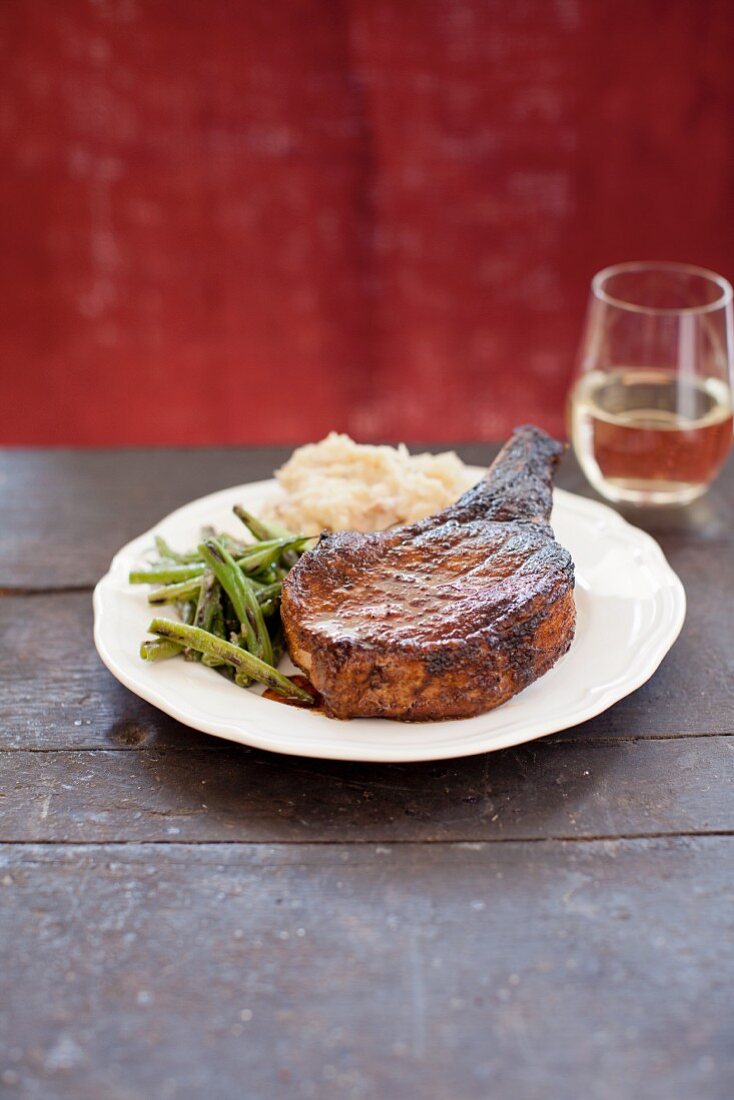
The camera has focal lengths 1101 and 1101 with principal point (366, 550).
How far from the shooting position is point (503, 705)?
223 centimetres

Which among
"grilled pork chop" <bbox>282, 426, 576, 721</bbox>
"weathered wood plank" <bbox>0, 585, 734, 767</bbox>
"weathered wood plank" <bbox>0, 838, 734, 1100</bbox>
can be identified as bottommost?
"weathered wood plank" <bbox>0, 585, 734, 767</bbox>

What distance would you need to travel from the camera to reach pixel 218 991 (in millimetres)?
1715

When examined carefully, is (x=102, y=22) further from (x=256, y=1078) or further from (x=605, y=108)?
(x=256, y=1078)

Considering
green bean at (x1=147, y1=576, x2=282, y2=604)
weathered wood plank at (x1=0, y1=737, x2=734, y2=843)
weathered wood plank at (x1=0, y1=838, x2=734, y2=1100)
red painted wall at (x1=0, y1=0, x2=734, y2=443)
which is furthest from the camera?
red painted wall at (x1=0, y1=0, x2=734, y2=443)

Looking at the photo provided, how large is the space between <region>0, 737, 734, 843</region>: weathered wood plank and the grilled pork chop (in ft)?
0.49

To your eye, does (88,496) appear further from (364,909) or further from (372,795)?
(364,909)

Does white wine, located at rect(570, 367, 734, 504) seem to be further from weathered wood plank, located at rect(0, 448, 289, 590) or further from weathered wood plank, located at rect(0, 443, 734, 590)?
weathered wood plank, located at rect(0, 448, 289, 590)

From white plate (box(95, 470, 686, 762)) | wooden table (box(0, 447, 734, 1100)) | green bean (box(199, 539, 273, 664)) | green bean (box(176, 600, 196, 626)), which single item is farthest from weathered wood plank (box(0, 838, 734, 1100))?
green bean (box(176, 600, 196, 626))

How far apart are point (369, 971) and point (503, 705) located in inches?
26.0

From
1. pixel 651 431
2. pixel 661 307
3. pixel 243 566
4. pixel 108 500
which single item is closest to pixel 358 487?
pixel 243 566

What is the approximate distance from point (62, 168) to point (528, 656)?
4.34m

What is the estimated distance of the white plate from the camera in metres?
2.10

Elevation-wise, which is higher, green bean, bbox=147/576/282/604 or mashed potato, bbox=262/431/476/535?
mashed potato, bbox=262/431/476/535

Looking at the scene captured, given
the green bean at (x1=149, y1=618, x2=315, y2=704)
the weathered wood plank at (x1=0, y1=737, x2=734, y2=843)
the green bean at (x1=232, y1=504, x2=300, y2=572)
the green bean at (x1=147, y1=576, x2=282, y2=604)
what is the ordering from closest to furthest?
1. the weathered wood plank at (x1=0, y1=737, x2=734, y2=843)
2. the green bean at (x1=149, y1=618, x2=315, y2=704)
3. the green bean at (x1=147, y1=576, x2=282, y2=604)
4. the green bean at (x1=232, y1=504, x2=300, y2=572)
